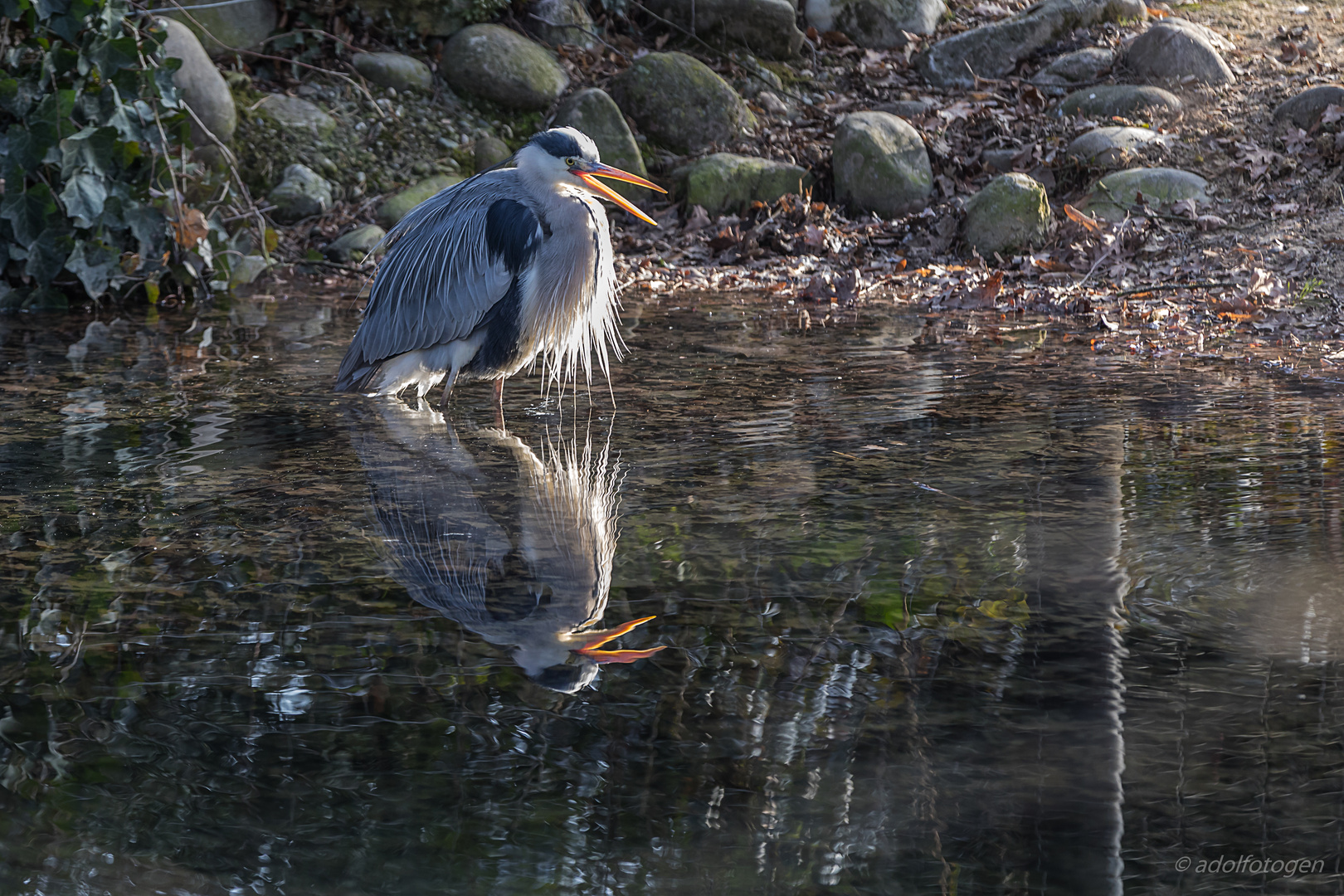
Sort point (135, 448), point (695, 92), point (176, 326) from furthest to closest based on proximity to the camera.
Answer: point (695, 92) < point (176, 326) < point (135, 448)

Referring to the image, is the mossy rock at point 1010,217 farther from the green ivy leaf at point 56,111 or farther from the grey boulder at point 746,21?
the green ivy leaf at point 56,111

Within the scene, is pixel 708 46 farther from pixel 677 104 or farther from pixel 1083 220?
pixel 1083 220

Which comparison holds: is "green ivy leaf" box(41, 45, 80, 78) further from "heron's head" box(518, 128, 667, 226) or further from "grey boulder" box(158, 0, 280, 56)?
"heron's head" box(518, 128, 667, 226)

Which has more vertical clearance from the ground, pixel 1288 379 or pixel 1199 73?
pixel 1199 73

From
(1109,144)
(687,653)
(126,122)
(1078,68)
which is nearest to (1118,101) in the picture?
(1109,144)

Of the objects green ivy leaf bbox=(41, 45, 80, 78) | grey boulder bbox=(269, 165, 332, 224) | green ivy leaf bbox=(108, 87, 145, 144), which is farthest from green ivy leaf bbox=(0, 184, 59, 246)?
grey boulder bbox=(269, 165, 332, 224)

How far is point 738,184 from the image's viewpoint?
8.78 m

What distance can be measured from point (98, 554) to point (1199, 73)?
909 cm

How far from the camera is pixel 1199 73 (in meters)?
9.16

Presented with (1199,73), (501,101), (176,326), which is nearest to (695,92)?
(501,101)

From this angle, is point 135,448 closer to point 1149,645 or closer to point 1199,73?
point 1149,645

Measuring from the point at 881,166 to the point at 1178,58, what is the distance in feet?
9.50

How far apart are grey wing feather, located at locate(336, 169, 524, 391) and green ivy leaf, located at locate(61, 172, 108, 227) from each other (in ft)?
7.88

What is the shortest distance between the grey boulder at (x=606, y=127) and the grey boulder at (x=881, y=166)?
1.70 meters
